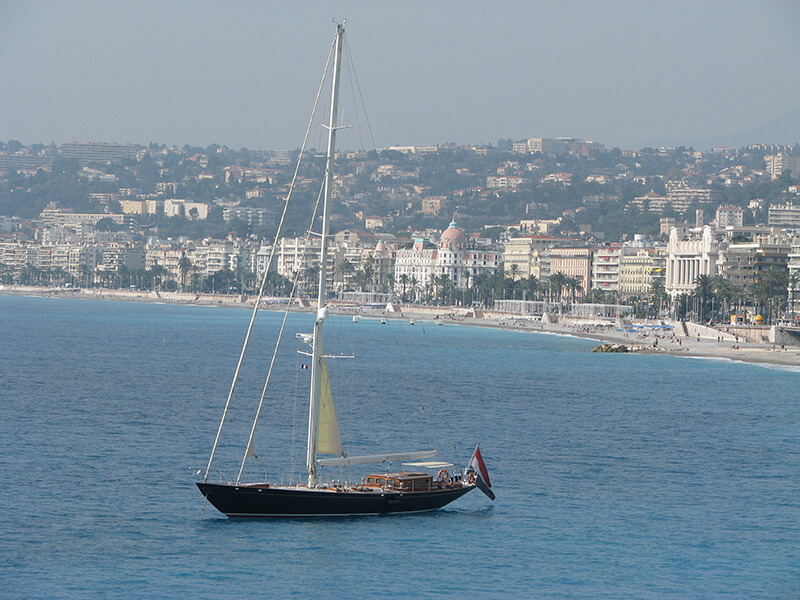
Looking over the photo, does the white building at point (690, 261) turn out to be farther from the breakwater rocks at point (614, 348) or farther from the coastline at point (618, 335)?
the breakwater rocks at point (614, 348)

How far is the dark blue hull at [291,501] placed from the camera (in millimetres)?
30406

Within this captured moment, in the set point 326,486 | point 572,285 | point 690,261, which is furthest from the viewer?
point 572,285

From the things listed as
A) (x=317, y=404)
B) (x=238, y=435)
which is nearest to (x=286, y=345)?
(x=238, y=435)

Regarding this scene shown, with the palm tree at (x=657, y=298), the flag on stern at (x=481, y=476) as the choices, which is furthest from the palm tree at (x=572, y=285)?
the flag on stern at (x=481, y=476)

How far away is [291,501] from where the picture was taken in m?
30.6

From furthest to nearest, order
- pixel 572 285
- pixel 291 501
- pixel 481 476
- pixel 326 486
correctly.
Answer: pixel 572 285 < pixel 481 476 < pixel 326 486 < pixel 291 501

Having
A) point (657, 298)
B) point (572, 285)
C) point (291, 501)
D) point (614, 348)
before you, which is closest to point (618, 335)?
point (614, 348)

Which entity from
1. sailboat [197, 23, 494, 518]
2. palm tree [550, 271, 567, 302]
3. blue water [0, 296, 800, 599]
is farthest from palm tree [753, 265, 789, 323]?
sailboat [197, 23, 494, 518]

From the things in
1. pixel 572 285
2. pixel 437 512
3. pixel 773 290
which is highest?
pixel 572 285

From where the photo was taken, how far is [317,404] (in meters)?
31.8

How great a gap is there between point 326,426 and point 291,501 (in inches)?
81.5

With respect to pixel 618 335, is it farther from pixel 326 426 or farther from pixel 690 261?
pixel 326 426

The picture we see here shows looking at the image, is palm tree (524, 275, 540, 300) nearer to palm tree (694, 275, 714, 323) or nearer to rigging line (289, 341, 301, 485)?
palm tree (694, 275, 714, 323)

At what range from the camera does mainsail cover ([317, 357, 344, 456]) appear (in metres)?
31.7
